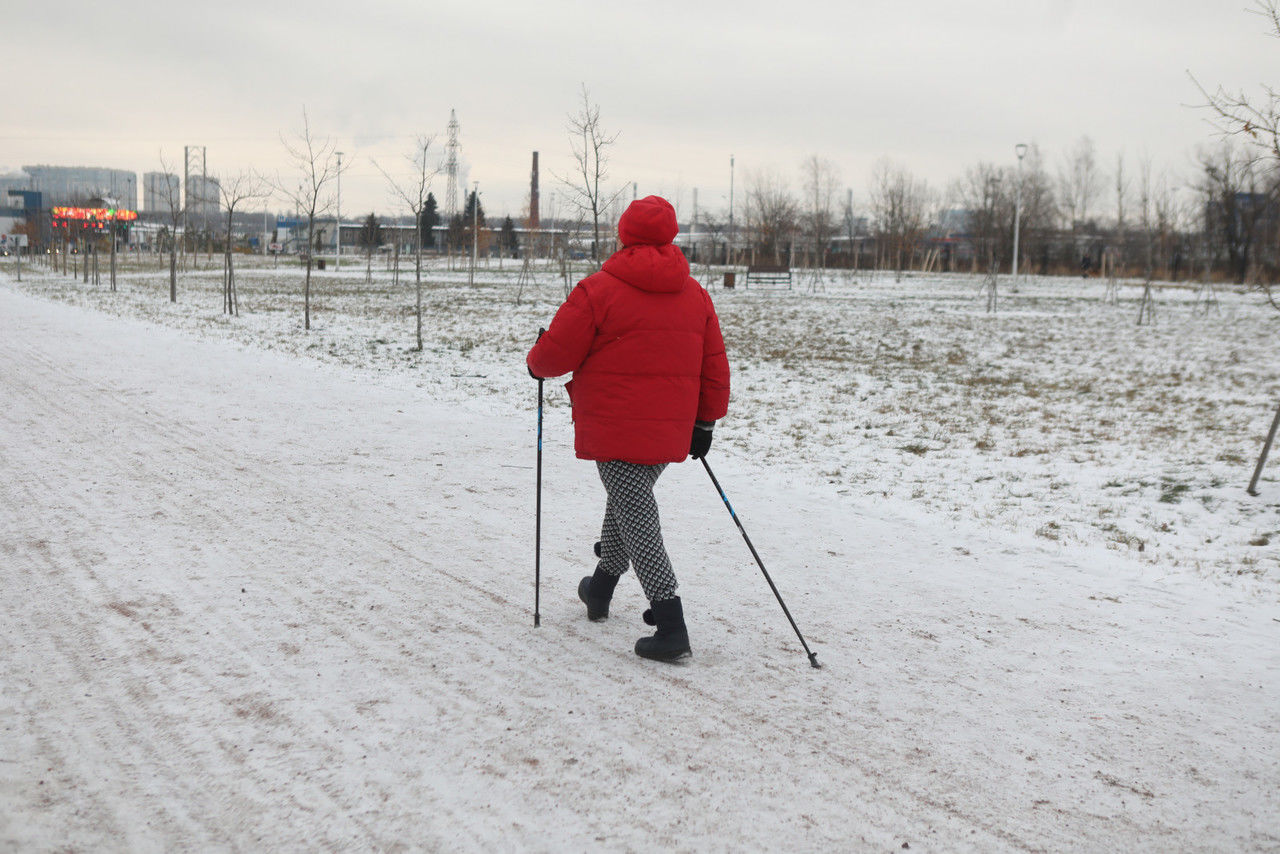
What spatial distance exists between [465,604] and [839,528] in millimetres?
2769

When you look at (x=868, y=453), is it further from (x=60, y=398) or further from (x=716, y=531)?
(x=60, y=398)

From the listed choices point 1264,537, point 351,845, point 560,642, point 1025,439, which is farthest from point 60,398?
point 1264,537

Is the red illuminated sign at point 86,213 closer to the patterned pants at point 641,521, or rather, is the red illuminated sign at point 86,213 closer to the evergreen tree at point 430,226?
the patterned pants at point 641,521

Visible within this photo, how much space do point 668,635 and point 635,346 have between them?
1.22m

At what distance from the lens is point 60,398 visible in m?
9.64

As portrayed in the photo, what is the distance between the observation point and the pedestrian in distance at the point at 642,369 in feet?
12.1

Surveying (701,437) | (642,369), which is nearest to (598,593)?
(701,437)

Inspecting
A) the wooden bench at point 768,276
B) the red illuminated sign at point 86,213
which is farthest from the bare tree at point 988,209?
the red illuminated sign at point 86,213

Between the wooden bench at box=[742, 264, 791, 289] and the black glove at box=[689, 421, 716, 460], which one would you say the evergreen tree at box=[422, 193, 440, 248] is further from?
the black glove at box=[689, 421, 716, 460]

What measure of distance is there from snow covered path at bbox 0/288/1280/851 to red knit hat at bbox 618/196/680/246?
5.80 feet

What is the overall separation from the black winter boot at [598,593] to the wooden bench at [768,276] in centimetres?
3528

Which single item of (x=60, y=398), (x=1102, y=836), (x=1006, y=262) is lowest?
(x=1102, y=836)

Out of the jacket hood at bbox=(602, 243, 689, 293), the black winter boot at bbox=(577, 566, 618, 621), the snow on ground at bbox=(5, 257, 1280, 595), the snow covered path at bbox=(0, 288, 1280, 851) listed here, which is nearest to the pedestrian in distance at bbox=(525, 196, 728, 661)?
the jacket hood at bbox=(602, 243, 689, 293)

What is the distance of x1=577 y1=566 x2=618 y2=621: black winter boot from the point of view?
430 cm
